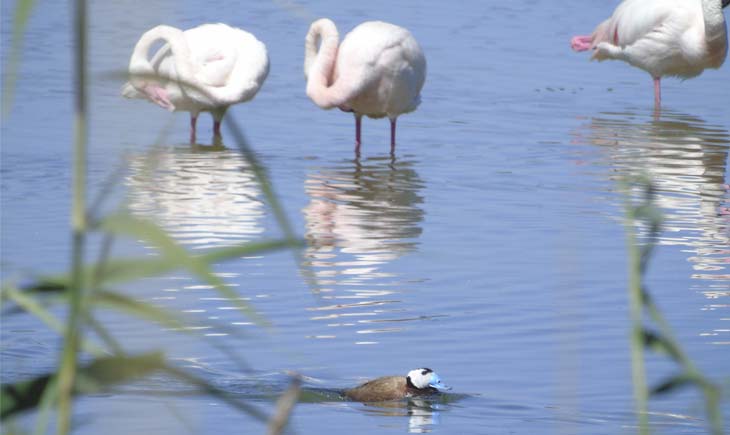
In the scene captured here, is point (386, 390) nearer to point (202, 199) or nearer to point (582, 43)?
point (202, 199)

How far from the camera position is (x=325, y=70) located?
10.3 meters

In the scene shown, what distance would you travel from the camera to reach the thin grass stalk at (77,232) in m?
0.96

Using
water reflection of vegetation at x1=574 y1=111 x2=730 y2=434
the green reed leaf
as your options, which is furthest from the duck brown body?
the green reed leaf

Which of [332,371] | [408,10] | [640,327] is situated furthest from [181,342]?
[408,10]

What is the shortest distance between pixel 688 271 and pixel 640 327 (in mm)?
5221

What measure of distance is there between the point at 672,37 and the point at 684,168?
11.8 feet

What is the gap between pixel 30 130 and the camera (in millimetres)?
9727

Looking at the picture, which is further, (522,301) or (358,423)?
(522,301)

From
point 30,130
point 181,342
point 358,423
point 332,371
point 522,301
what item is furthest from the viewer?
point 30,130

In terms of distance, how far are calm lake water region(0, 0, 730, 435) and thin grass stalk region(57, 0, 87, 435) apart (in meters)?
0.10

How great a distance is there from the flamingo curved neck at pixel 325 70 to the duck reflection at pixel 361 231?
0.72 meters

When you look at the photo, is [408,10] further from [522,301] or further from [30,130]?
[522,301]

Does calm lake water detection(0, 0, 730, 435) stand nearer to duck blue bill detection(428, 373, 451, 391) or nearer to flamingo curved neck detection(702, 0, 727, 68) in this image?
duck blue bill detection(428, 373, 451, 391)

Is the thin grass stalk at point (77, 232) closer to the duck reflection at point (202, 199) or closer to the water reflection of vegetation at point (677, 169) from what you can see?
the water reflection of vegetation at point (677, 169)
